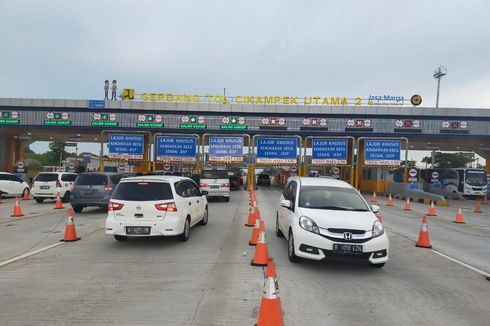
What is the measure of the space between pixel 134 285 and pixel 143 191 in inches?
131

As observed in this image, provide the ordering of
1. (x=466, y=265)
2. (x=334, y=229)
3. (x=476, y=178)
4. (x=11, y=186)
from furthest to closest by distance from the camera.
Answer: (x=476, y=178)
(x=11, y=186)
(x=466, y=265)
(x=334, y=229)

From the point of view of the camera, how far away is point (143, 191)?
Result: 8945 mm

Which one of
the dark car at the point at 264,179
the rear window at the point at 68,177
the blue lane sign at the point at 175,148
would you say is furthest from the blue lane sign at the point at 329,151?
the dark car at the point at 264,179

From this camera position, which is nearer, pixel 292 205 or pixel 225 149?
pixel 292 205

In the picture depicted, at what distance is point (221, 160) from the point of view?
30328 millimetres

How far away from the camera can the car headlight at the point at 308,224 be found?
6.86m

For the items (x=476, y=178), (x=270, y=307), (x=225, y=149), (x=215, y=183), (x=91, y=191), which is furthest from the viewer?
(x=476, y=178)

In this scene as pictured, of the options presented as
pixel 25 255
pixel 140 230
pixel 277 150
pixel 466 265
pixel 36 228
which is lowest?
pixel 36 228

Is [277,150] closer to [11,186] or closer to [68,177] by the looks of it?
[68,177]

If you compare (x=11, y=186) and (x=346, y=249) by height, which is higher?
(x=346, y=249)

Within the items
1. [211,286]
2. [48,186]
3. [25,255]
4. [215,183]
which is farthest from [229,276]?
[48,186]

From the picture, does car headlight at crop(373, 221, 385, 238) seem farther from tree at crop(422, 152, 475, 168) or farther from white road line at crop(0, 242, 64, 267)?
tree at crop(422, 152, 475, 168)

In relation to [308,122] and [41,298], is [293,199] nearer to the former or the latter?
[41,298]

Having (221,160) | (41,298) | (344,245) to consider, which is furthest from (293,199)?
(221,160)
